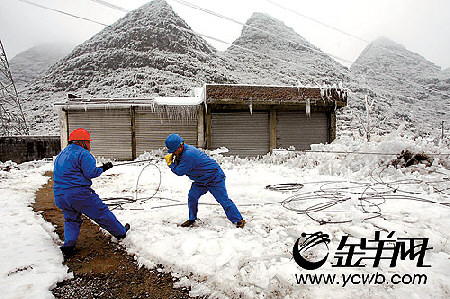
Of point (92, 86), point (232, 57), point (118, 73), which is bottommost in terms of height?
point (92, 86)

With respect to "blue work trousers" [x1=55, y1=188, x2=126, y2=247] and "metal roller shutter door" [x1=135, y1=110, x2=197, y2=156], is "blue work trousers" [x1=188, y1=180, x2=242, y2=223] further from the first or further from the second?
"metal roller shutter door" [x1=135, y1=110, x2=197, y2=156]

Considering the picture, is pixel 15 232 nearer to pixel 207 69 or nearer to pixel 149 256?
pixel 149 256

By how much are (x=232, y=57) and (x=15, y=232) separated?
71.5 metres

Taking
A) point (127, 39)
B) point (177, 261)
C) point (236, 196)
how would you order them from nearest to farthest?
point (177, 261) → point (236, 196) → point (127, 39)

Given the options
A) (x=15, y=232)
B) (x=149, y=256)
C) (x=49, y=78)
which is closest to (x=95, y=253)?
(x=149, y=256)

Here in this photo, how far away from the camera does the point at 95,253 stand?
3.27 metres

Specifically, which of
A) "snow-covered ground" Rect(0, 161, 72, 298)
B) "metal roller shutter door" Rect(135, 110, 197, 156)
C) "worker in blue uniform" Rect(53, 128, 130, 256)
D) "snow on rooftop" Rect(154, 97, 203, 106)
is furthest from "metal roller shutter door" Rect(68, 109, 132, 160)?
"worker in blue uniform" Rect(53, 128, 130, 256)

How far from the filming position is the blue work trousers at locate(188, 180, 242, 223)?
12.6 feet

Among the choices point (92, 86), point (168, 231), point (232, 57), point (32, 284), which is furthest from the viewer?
point (232, 57)

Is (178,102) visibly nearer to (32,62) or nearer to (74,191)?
(74,191)

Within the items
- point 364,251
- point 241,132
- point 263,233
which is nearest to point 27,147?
point 241,132

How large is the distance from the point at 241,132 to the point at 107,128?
23.2ft

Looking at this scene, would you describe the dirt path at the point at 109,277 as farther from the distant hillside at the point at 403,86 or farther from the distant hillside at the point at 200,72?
the distant hillside at the point at 403,86

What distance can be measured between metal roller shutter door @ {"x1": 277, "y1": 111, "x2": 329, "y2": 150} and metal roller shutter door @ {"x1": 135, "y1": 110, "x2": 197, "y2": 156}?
4.65m
